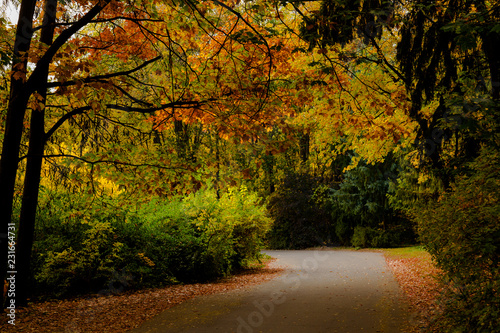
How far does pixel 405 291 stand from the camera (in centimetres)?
1059

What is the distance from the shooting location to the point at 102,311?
8750mm

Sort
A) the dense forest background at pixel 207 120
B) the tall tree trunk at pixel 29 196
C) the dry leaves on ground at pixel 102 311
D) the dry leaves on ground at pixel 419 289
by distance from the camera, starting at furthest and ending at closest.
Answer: the tall tree trunk at pixel 29 196 → the dry leaves on ground at pixel 102 311 → the dry leaves on ground at pixel 419 289 → the dense forest background at pixel 207 120

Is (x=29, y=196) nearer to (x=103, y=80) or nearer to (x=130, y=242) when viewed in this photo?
(x=103, y=80)

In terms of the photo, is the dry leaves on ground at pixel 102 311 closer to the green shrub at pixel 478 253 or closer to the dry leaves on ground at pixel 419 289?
the dry leaves on ground at pixel 419 289

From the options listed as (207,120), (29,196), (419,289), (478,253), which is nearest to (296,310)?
(419,289)

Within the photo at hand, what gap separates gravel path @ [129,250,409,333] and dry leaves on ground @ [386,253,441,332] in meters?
0.24

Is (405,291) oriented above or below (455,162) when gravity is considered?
below

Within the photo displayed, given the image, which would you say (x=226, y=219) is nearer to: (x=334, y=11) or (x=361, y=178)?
(x=334, y=11)

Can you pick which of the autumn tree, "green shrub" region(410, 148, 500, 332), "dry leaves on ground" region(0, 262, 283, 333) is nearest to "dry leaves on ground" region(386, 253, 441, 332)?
"green shrub" region(410, 148, 500, 332)

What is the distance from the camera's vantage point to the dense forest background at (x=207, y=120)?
19.5 ft

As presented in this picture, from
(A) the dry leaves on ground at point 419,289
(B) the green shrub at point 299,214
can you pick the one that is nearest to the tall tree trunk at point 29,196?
(A) the dry leaves on ground at point 419,289

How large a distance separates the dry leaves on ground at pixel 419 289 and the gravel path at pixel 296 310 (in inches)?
9.6

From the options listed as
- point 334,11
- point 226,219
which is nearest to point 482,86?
point 334,11

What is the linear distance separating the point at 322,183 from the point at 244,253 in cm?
1877
